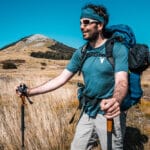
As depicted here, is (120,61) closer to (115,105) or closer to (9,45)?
(115,105)

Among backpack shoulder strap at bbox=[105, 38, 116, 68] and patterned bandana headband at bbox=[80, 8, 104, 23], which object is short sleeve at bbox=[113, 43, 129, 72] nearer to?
backpack shoulder strap at bbox=[105, 38, 116, 68]

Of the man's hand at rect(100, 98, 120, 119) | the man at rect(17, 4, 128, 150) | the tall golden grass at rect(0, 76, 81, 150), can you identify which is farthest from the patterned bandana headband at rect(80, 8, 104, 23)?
the tall golden grass at rect(0, 76, 81, 150)

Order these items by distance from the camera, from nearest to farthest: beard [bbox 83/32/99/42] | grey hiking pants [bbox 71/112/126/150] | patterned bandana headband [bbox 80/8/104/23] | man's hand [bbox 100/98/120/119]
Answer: man's hand [bbox 100/98/120/119] → grey hiking pants [bbox 71/112/126/150] → beard [bbox 83/32/99/42] → patterned bandana headband [bbox 80/8/104/23]

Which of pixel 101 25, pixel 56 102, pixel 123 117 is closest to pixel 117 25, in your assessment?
pixel 101 25

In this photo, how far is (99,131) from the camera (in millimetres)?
5145

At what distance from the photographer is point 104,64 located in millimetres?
4953

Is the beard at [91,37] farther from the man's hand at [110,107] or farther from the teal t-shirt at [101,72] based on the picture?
the man's hand at [110,107]

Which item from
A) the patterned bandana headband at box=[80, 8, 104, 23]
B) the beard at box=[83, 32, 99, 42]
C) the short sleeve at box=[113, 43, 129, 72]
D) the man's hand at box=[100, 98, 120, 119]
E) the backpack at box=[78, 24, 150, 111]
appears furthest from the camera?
the patterned bandana headband at box=[80, 8, 104, 23]

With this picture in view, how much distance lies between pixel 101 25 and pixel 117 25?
0.20m

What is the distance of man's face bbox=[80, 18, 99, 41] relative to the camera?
5.21 meters

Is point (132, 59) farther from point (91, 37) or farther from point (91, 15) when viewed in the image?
point (91, 15)

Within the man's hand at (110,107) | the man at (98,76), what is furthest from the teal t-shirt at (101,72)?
the man's hand at (110,107)

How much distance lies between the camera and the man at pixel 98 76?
15.9ft

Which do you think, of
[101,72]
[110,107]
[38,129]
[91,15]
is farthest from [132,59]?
[38,129]
